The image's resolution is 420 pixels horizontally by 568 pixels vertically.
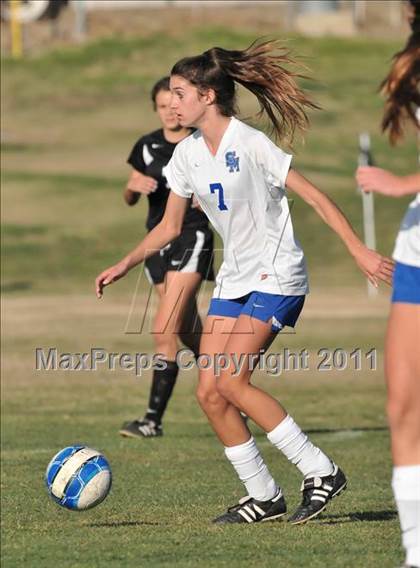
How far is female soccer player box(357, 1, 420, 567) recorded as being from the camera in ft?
18.8

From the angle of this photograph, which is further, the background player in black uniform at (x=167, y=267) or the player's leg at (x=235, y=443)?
the background player in black uniform at (x=167, y=267)

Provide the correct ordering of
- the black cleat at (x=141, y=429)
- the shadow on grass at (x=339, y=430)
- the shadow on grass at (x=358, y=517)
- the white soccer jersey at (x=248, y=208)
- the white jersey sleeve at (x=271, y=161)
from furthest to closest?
the shadow on grass at (x=339, y=430), the black cleat at (x=141, y=429), the shadow on grass at (x=358, y=517), the white soccer jersey at (x=248, y=208), the white jersey sleeve at (x=271, y=161)

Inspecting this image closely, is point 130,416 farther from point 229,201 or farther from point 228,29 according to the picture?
point 228,29

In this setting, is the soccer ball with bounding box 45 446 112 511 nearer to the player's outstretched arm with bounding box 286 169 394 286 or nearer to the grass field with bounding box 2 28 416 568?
the grass field with bounding box 2 28 416 568

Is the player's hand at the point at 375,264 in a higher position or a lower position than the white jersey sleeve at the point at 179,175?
higher

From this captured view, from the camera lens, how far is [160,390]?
1191cm

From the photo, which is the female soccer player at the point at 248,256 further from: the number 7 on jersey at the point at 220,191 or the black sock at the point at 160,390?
the black sock at the point at 160,390

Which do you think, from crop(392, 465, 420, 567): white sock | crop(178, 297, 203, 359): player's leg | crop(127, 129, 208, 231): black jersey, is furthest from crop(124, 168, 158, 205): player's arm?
crop(392, 465, 420, 567): white sock

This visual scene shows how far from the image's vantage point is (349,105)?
46750 mm

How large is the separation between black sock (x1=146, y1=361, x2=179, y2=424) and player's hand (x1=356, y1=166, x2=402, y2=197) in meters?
6.26

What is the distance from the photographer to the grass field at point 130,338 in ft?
Result: 23.7

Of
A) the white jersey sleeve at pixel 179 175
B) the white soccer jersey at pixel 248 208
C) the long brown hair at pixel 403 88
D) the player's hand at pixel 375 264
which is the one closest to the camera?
the long brown hair at pixel 403 88

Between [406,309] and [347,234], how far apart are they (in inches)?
55.9

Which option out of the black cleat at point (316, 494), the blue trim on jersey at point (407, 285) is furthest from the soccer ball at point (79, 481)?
the blue trim on jersey at point (407, 285)
